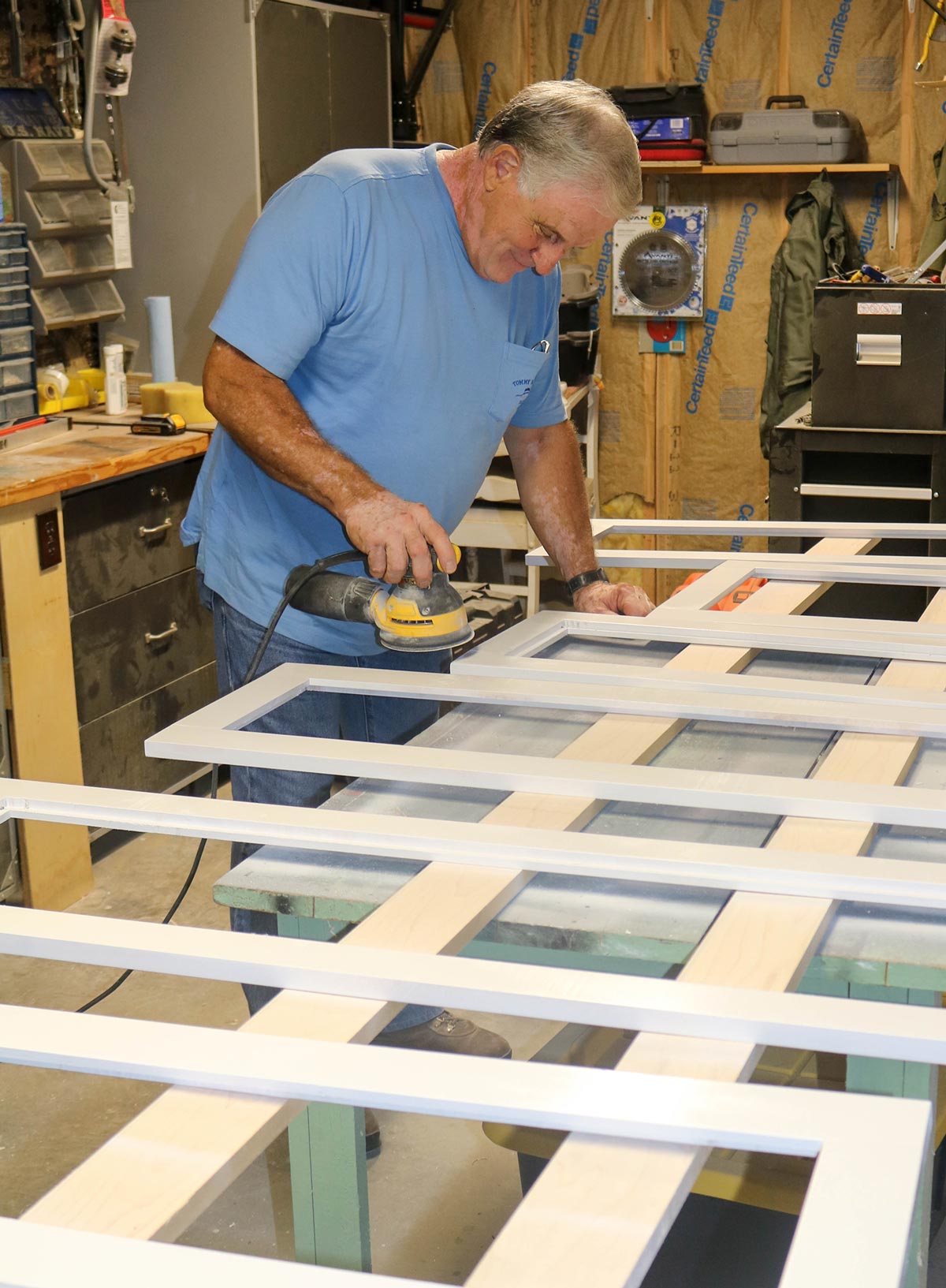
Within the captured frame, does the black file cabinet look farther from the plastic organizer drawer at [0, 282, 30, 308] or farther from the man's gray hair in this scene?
the man's gray hair

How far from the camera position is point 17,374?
3.69 m

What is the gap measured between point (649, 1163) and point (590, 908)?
382 mm

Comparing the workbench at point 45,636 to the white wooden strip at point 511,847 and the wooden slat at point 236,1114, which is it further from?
the wooden slat at point 236,1114

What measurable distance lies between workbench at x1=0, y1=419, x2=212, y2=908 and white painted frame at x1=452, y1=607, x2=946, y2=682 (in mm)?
1460

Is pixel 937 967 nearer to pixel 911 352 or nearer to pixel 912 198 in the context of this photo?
pixel 911 352

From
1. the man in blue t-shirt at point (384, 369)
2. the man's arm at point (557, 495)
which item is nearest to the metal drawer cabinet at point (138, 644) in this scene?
the man in blue t-shirt at point (384, 369)

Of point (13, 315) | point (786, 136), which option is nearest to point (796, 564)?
point (13, 315)

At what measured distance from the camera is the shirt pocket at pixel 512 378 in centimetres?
220

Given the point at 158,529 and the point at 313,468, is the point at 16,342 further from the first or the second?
the point at 313,468

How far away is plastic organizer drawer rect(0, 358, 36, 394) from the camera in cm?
363

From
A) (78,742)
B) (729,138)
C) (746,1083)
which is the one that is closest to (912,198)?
(729,138)

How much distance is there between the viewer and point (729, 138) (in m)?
5.18

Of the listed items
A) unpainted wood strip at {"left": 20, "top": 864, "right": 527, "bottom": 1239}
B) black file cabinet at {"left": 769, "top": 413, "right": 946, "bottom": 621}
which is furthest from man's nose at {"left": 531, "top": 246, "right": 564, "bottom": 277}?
black file cabinet at {"left": 769, "top": 413, "right": 946, "bottom": 621}

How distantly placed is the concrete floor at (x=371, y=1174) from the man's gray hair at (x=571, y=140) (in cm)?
134
